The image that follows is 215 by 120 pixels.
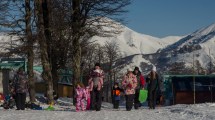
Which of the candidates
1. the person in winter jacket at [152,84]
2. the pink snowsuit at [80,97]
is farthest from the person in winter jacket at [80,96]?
the person in winter jacket at [152,84]

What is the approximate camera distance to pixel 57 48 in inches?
1827

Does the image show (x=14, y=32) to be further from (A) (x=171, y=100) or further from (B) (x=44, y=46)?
(A) (x=171, y=100)

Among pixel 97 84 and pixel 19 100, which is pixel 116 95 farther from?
pixel 97 84

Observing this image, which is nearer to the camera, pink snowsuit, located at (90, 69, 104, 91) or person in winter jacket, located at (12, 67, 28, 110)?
pink snowsuit, located at (90, 69, 104, 91)

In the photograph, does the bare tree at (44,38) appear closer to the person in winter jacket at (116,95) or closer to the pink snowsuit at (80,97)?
the person in winter jacket at (116,95)

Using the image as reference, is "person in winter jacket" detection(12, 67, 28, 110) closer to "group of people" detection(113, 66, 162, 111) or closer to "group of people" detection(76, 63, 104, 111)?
"group of people" detection(76, 63, 104, 111)

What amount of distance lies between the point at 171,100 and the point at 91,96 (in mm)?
28300

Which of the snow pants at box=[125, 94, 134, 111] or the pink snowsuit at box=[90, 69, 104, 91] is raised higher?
the pink snowsuit at box=[90, 69, 104, 91]

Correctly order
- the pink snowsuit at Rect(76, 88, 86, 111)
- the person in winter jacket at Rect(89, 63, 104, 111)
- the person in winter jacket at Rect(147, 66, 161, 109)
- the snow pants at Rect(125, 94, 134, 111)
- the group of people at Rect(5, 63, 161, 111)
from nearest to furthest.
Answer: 1. the person in winter jacket at Rect(89, 63, 104, 111)
2. the group of people at Rect(5, 63, 161, 111)
3. the snow pants at Rect(125, 94, 134, 111)
4. the pink snowsuit at Rect(76, 88, 86, 111)
5. the person in winter jacket at Rect(147, 66, 161, 109)

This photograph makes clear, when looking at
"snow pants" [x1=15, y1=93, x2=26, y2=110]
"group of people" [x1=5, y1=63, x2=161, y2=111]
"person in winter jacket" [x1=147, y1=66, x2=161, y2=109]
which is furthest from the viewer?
"snow pants" [x1=15, y1=93, x2=26, y2=110]

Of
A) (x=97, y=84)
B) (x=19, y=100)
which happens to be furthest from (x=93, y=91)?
(x=19, y=100)

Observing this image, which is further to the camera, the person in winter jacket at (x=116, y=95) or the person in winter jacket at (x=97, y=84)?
the person in winter jacket at (x=116, y=95)

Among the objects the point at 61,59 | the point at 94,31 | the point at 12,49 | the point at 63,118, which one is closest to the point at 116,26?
the point at 94,31

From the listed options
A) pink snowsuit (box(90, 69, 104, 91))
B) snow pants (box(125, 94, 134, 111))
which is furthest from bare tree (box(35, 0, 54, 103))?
snow pants (box(125, 94, 134, 111))
